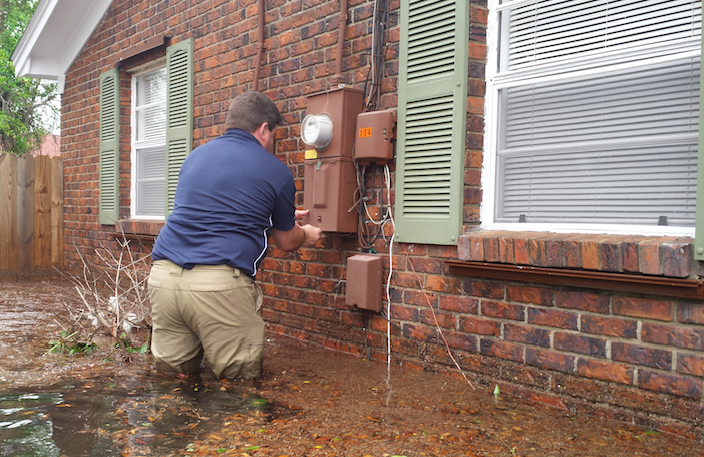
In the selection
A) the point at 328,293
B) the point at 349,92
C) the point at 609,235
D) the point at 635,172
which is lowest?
the point at 328,293

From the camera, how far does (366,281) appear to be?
4375 mm

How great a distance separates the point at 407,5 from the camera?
4.30 meters

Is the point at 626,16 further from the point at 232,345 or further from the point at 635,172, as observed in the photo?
the point at 232,345

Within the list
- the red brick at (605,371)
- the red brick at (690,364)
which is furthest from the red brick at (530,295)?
the red brick at (690,364)

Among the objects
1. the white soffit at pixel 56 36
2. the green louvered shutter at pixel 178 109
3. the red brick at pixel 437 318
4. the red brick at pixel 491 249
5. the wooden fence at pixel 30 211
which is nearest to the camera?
the red brick at pixel 491 249

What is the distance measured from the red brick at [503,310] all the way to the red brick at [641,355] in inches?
22.0

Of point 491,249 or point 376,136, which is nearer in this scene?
point 491,249

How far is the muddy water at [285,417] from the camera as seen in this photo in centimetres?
280

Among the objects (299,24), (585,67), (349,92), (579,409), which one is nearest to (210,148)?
(349,92)

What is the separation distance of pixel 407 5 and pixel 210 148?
1.61m

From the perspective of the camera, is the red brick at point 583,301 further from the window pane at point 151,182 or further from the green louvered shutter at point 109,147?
the green louvered shutter at point 109,147

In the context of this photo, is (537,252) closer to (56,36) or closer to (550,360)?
(550,360)

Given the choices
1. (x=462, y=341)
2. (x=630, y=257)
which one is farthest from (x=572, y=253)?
(x=462, y=341)

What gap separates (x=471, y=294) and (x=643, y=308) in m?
1.06
